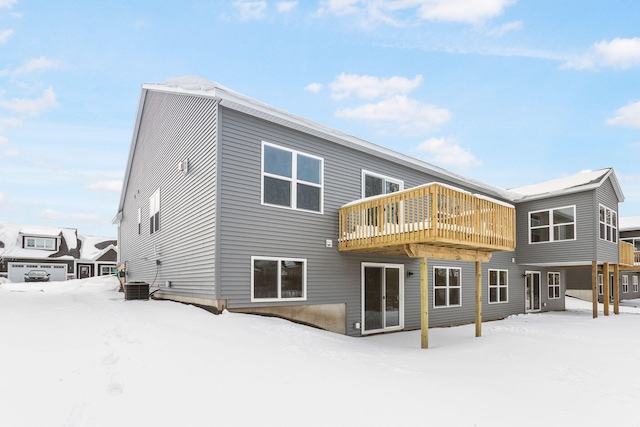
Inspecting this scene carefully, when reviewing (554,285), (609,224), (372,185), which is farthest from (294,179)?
(554,285)

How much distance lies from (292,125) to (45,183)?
35325mm

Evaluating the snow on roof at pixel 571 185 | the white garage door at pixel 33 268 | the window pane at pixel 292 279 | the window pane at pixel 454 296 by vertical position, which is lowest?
the white garage door at pixel 33 268

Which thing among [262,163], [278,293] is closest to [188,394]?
[278,293]

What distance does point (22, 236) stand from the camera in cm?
3494

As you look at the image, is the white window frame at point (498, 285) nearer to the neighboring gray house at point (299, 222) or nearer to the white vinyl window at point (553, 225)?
the neighboring gray house at point (299, 222)

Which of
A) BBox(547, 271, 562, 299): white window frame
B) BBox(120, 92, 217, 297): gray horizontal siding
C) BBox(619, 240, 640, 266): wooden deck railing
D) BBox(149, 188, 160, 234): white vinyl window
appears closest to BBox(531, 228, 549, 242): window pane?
BBox(547, 271, 562, 299): white window frame

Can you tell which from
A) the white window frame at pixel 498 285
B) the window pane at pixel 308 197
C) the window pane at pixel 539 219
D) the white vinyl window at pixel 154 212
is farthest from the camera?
the window pane at pixel 539 219

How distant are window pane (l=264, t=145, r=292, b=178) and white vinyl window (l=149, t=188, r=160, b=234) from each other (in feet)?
19.6

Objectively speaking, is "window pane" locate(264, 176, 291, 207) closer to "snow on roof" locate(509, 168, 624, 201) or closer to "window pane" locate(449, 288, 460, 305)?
"window pane" locate(449, 288, 460, 305)

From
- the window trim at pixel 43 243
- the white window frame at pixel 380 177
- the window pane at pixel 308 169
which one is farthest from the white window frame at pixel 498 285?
the window trim at pixel 43 243

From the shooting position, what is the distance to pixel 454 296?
1451 centimetres

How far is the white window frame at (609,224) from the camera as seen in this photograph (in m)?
16.6

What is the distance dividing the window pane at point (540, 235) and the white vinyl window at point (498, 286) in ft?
6.89

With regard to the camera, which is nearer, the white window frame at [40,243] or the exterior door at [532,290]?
the exterior door at [532,290]
